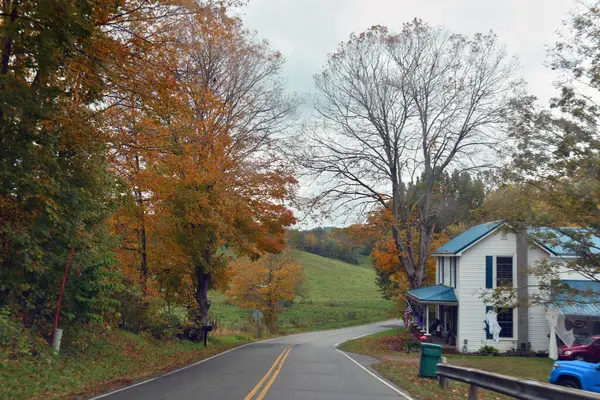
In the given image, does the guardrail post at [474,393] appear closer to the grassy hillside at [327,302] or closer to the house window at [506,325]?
the house window at [506,325]

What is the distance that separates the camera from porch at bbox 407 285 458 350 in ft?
95.2

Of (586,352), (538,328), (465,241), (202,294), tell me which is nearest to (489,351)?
(538,328)

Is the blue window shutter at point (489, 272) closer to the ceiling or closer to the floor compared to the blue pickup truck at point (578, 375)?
closer to the ceiling

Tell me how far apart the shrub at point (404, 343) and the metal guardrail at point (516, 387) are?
1716 cm

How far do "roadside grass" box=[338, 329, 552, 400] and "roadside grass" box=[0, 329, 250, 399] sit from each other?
6935 mm

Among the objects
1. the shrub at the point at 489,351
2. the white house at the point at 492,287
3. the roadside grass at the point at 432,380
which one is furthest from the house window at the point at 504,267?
the roadside grass at the point at 432,380

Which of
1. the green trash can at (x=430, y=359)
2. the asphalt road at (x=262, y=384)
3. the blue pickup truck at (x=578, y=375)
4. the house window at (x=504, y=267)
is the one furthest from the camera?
the house window at (x=504, y=267)

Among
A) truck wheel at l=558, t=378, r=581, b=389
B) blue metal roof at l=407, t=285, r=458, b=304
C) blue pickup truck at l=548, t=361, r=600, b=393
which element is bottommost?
truck wheel at l=558, t=378, r=581, b=389

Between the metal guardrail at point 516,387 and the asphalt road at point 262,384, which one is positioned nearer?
the metal guardrail at point 516,387

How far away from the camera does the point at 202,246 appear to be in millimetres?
22391

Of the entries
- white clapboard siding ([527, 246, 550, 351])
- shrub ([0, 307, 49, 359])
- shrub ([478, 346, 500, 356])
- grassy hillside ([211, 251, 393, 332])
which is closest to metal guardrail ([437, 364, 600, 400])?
shrub ([0, 307, 49, 359])

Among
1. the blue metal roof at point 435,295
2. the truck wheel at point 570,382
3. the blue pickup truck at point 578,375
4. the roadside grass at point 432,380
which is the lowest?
the roadside grass at point 432,380

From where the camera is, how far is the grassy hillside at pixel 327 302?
58531mm

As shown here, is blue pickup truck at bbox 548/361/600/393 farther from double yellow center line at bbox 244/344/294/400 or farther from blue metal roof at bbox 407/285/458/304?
blue metal roof at bbox 407/285/458/304
